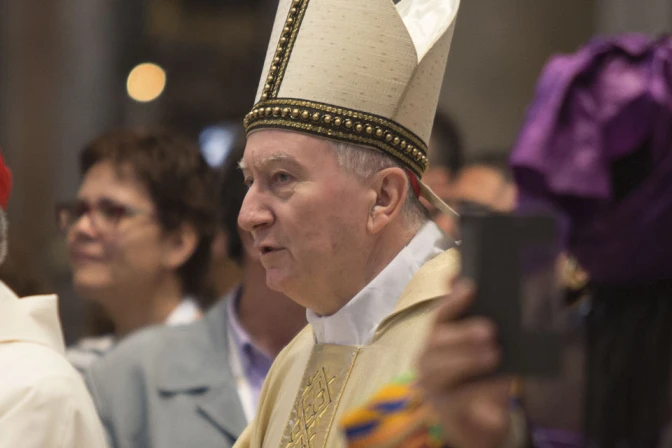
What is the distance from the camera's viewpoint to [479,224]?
1922 millimetres

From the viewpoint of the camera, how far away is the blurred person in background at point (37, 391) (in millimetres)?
3398

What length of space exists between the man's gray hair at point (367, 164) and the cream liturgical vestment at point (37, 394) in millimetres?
1033

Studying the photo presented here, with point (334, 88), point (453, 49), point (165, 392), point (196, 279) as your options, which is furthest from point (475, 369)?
point (453, 49)

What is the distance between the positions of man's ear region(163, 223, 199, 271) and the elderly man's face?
2218mm

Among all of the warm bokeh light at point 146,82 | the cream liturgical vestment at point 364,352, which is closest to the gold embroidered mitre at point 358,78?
the cream liturgical vestment at point 364,352

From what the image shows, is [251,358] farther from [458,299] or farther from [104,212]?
[458,299]

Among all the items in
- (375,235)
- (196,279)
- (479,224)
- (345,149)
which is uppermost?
(479,224)

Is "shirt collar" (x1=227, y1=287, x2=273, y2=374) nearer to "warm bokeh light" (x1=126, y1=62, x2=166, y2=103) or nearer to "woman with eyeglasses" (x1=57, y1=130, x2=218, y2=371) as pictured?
"woman with eyeglasses" (x1=57, y1=130, x2=218, y2=371)

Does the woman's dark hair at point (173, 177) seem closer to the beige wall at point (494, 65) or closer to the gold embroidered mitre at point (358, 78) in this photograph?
the gold embroidered mitre at point (358, 78)

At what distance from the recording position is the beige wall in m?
8.39

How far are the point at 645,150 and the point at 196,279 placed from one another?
3.54 m

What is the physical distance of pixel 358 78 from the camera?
10.6 feet

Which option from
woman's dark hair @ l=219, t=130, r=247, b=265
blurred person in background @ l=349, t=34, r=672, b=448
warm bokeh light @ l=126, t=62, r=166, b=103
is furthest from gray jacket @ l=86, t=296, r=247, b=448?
warm bokeh light @ l=126, t=62, r=166, b=103

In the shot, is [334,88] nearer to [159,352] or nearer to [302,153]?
[302,153]
